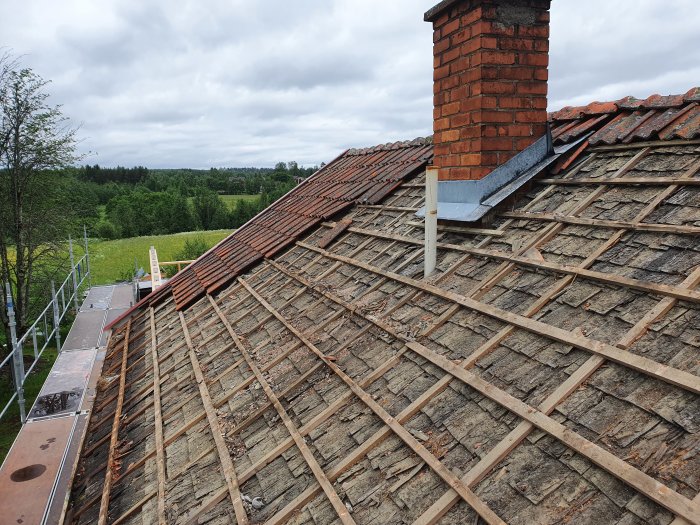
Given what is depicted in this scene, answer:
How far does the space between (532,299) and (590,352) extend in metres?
0.62

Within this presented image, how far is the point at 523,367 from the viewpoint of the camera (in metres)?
2.31

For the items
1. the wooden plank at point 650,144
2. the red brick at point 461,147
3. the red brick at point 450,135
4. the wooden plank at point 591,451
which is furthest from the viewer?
the red brick at point 450,135

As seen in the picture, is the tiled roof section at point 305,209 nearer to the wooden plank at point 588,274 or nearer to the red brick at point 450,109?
the red brick at point 450,109

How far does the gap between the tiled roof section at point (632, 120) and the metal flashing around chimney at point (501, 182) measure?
0.22 metres

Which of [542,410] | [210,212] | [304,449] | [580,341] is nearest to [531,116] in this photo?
[580,341]

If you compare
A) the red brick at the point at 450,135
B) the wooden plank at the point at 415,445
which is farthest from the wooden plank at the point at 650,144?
the wooden plank at the point at 415,445

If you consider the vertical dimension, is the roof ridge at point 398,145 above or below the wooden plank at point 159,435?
above

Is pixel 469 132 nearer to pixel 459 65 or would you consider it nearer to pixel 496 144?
pixel 496 144

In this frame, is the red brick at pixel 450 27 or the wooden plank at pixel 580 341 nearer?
the wooden plank at pixel 580 341

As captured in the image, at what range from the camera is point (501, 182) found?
3.86m

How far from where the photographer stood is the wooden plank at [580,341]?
1780 mm

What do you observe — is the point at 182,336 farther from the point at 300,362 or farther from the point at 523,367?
Result: the point at 523,367

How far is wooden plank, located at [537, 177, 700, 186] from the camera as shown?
277 cm

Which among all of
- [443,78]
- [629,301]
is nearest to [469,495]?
[629,301]
